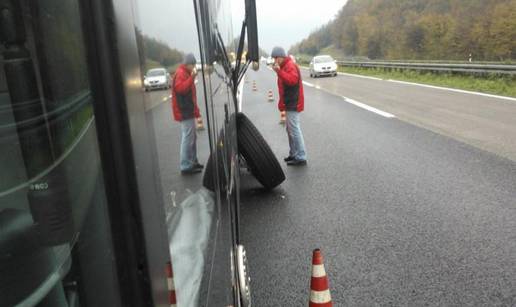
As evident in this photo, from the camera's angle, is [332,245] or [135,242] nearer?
[135,242]

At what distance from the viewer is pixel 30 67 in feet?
2.59

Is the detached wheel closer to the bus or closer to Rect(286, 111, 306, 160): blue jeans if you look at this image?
Rect(286, 111, 306, 160): blue jeans

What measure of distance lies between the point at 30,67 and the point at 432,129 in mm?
9730

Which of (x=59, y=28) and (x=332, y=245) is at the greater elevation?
(x=59, y=28)

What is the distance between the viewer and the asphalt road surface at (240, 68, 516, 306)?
3.48 metres

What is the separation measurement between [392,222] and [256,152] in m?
1.64

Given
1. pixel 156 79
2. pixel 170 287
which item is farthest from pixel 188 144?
pixel 170 287

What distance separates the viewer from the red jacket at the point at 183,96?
125 centimetres

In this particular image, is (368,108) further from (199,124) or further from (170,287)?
(170,287)

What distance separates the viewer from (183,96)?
1.34m

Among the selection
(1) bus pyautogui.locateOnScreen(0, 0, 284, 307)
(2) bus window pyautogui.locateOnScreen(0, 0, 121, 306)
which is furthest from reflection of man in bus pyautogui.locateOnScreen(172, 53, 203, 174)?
(2) bus window pyautogui.locateOnScreen(0, 0, 121, 306)

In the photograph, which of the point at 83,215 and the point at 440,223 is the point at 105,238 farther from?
the point at 440,223

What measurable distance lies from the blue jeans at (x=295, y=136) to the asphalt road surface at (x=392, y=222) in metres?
0.26

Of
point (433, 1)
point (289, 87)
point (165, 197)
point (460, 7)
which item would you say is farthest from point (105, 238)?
point (433, 1)
